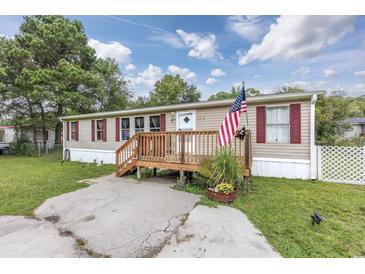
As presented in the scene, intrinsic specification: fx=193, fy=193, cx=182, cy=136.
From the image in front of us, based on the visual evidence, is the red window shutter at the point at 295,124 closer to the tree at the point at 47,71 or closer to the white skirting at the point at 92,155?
the white skirting at the point at 92,155

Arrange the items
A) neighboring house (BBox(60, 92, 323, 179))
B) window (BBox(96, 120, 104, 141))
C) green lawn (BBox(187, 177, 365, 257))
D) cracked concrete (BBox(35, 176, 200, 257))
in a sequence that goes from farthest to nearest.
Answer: window (BBox(96, 120, 104, 141))
neighboring house (BBox(60, 92, 323, 179))
cracked concrete (BBox(35, 176, 200, 257))
green lawn (BBox(187, 177, 365, 257))

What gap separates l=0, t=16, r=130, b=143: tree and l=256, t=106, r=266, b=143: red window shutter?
14.0 m

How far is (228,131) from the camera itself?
446 cm

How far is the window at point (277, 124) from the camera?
20.9 ft

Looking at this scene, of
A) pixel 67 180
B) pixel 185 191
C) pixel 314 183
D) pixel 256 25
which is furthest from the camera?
pixel 256 25

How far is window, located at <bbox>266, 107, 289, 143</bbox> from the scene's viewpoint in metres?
6.38

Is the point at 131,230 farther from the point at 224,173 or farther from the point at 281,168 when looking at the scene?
the point at 281,168

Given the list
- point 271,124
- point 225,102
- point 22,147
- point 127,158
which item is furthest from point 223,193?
point 22,147

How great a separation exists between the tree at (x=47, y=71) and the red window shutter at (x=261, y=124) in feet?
45.9

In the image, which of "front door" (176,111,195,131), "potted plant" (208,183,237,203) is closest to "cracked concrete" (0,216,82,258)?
"potted plant" (208,183,237,203)

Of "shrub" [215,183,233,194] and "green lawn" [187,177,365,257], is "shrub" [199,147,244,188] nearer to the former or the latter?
"shrub" [215,183,233,194]

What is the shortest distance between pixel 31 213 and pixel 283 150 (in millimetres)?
6979

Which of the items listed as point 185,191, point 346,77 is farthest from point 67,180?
point 346,77
